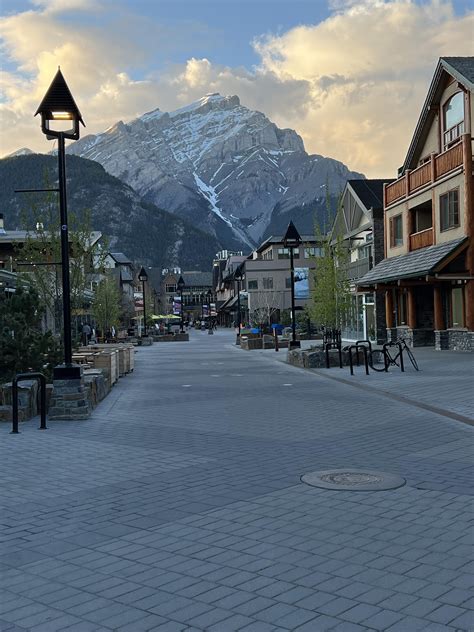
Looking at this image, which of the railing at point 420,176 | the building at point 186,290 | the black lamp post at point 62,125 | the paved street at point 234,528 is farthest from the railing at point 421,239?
the building at point 186,290

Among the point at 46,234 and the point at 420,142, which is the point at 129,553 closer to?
the point at 46,234

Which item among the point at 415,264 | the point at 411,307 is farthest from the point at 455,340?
the point at 411,307

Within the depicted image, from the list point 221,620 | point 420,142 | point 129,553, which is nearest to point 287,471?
point 129,553

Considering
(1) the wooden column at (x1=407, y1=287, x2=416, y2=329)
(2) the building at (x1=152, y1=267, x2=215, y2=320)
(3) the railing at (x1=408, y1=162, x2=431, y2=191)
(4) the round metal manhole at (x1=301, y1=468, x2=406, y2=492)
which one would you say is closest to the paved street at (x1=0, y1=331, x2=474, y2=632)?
(4) the round metal manhole at (x1=301, y1=468, x2=406, y2=492)

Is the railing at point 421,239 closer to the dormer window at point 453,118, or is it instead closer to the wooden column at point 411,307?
the wooden column at point 411,307

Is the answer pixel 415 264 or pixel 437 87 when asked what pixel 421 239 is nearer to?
pixel 415 264

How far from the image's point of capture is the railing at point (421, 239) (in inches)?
1181

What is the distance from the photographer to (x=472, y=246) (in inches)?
1010

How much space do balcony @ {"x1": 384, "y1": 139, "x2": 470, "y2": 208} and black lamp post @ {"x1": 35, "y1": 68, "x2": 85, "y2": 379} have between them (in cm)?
1738

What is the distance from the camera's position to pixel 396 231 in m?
35.0

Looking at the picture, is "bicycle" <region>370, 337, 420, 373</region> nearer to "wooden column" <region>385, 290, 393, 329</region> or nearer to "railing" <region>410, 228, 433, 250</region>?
"railing" <region>410, 228, 433, 250</region>

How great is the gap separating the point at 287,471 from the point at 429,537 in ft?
8.68

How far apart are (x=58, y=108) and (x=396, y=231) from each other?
24875 millimetres

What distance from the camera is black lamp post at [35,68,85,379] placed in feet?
41.4
